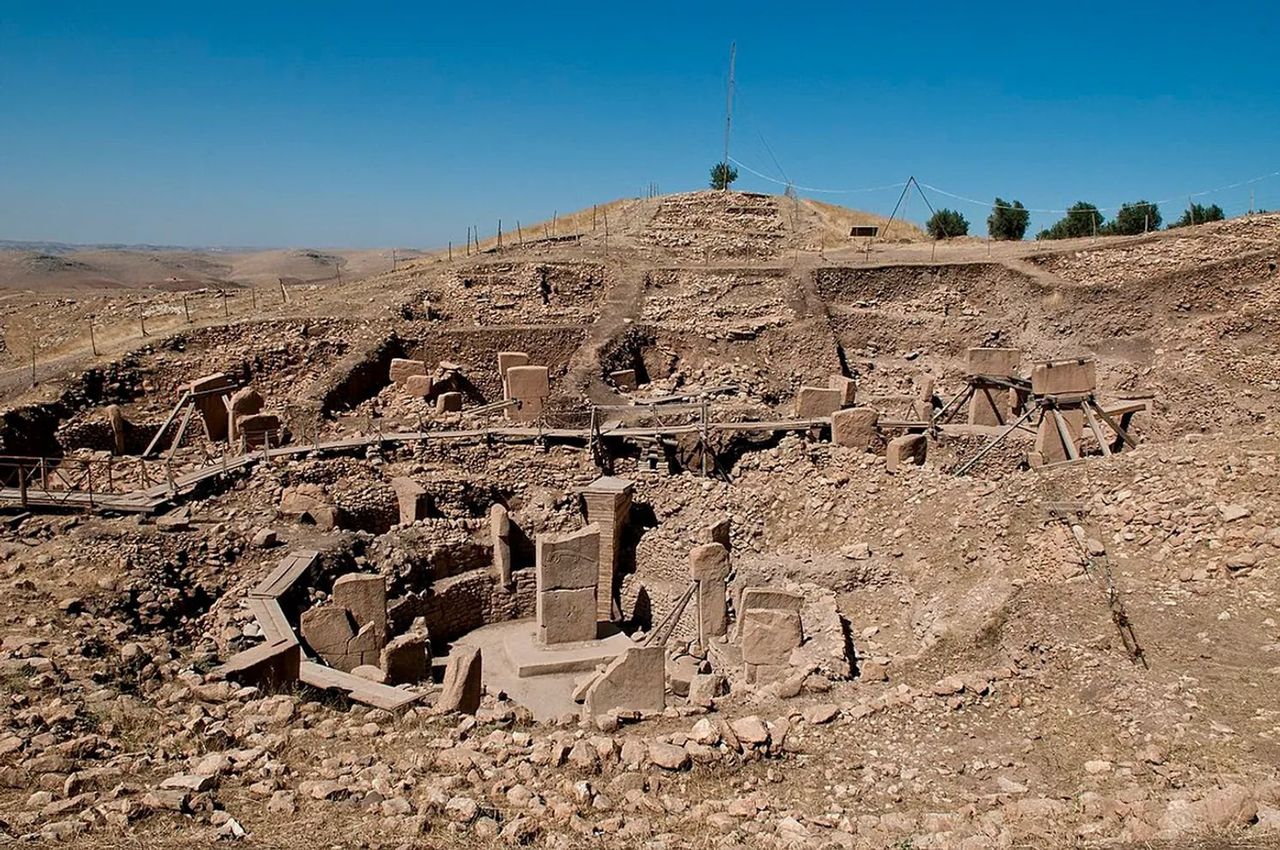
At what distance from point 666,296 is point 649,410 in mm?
8104

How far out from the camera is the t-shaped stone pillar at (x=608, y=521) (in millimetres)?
14305

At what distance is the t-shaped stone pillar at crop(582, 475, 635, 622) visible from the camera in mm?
14305

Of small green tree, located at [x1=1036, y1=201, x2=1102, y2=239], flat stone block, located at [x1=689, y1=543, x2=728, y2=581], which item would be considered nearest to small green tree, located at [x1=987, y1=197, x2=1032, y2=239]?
small green tree, located at [x1=1036, y1=201, x2=1102, y2=239]

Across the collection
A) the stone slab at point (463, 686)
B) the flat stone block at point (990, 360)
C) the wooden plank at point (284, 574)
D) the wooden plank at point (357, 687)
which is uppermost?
the flat stone block at point (990, 360)

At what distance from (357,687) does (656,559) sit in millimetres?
6650

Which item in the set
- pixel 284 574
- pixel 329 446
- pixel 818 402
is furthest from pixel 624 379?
pixel 284 574

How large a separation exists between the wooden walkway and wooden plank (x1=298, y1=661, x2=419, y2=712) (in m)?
5.84

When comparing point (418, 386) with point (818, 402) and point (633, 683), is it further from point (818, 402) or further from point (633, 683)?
point (633, 683)

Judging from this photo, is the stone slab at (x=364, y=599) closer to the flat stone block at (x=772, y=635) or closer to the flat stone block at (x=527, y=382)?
the flat stone block at (x=772, y=635)

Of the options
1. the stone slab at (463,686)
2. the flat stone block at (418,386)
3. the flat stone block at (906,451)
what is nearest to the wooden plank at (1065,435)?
the flat stone block at (906,451)

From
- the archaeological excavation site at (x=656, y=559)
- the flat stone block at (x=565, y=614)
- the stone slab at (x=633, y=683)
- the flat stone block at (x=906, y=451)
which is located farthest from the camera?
the flat stone block at (x=906, y=451)

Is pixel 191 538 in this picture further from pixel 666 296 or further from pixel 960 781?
pixel 666 296

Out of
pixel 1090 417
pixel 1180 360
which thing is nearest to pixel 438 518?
pixel 1090 417

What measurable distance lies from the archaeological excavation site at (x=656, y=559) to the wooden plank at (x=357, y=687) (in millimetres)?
75
